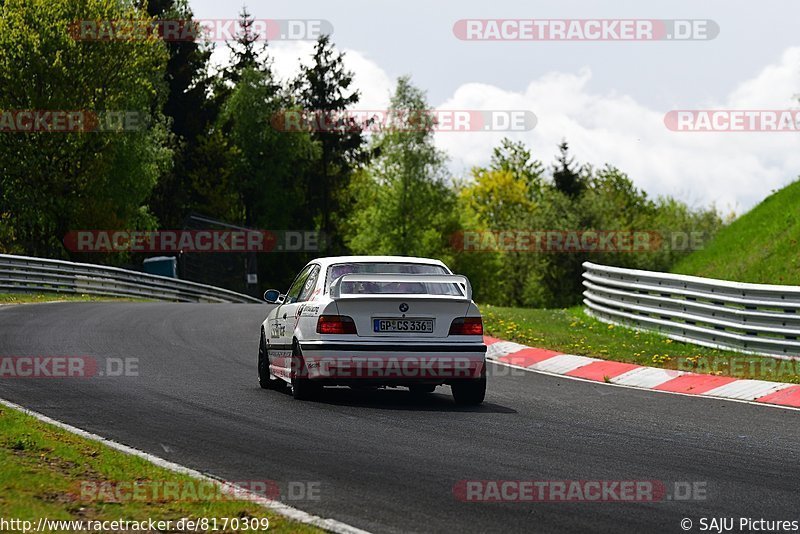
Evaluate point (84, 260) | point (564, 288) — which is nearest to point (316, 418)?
point (84, 260)

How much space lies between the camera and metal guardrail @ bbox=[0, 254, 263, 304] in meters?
32.1

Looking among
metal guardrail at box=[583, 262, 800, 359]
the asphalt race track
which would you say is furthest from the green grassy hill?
the asphalt race track

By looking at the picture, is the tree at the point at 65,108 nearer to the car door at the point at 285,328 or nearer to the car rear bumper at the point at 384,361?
the car door at the point at 285,328

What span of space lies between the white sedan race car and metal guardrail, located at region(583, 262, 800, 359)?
227 inches

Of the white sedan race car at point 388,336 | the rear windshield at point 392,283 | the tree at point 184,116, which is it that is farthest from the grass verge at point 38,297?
the tree at point 184,116

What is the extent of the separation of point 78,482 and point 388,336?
4.97 m

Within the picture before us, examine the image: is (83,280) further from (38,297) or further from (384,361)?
(384,361)

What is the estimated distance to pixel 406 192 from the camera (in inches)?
3068

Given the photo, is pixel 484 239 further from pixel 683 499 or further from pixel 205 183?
pixel 683 499

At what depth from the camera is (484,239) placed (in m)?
84.3

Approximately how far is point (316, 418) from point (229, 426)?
40.0 inches

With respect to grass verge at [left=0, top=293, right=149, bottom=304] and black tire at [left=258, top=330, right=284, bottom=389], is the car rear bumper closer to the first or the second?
black tire at [left=258, top=330, right=284, bottom=389]

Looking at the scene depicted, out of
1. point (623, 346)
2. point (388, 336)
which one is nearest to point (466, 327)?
point (388, 336)

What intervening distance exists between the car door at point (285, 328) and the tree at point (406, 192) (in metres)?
63.6
